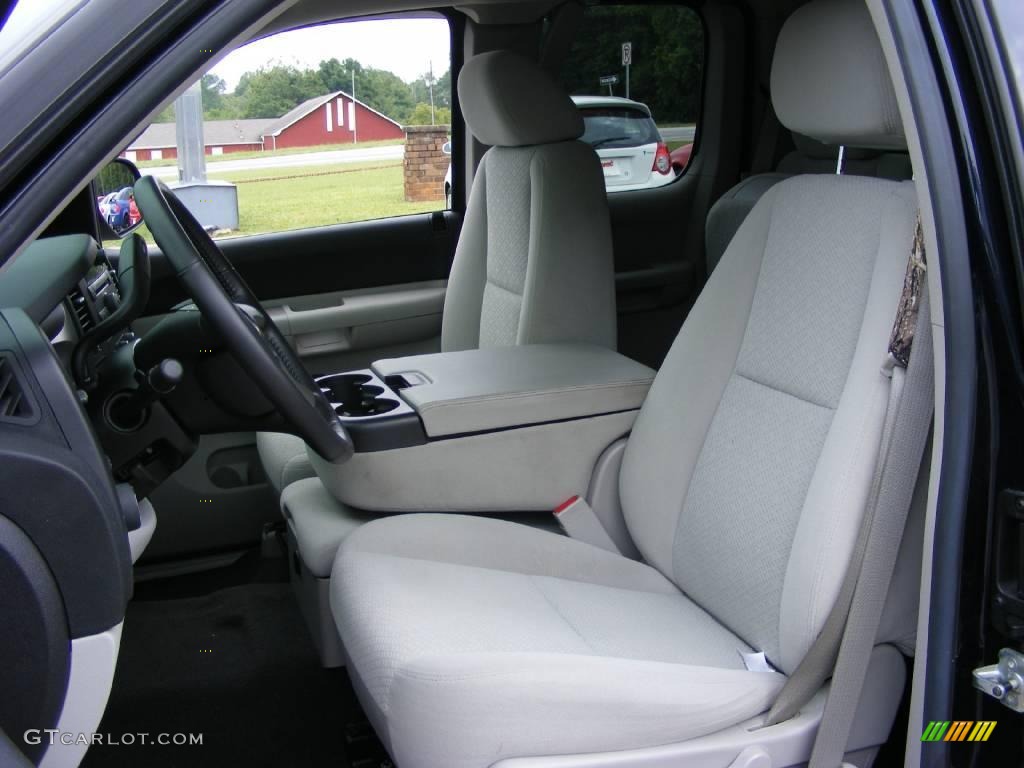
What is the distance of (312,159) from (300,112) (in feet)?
0.47

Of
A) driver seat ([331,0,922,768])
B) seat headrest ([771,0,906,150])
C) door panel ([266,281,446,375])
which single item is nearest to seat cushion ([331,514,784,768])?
driver seat ([331,0,922,768])

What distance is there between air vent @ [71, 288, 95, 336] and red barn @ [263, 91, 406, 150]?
1.57 meters

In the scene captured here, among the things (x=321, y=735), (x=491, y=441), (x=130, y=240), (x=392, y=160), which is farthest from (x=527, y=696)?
(x=392, y=160)

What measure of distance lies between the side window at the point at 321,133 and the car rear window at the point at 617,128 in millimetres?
506

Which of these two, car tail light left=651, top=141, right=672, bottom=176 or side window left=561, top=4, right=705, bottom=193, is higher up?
side window left=561, top=4, right=705, bottom=193

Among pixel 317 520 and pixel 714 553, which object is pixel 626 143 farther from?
pixel 714 553

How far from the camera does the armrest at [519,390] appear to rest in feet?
6.84

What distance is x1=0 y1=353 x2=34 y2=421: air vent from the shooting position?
1.08 m

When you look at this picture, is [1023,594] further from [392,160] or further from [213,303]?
[392,160]

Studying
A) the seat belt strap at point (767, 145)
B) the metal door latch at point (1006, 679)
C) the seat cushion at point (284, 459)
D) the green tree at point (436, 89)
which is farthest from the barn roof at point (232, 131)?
the metal door latch at point (1006, 679)

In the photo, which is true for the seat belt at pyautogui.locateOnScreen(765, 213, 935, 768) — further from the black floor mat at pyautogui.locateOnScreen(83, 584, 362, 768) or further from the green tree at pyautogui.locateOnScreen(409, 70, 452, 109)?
the green tree at pyautogui.locateOnScreen(409, 70, 452, 109)

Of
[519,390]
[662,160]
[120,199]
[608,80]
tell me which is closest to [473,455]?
[519,390]

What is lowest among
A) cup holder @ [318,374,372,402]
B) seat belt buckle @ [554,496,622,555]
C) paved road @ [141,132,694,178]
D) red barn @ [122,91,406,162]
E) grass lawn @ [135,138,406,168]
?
seat belt buckle @ [554,496,622,555]

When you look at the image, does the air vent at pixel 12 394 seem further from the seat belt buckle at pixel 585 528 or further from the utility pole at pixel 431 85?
the utility pole at pixel 431 85
